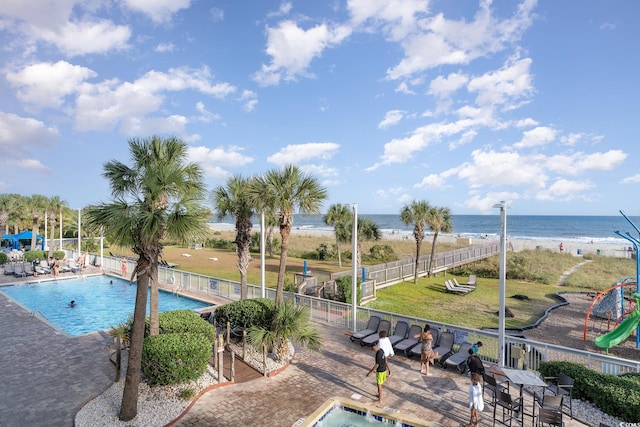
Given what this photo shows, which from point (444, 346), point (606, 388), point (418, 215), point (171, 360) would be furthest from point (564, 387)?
point (418, 215)

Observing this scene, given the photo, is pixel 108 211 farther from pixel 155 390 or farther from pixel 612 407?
pixel 612 407

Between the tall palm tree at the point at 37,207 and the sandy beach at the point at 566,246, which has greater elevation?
the tall palm tree at the point at 37,207

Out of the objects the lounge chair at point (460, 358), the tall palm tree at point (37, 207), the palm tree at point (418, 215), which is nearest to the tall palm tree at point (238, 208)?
the lounge chair at point (460, 358)

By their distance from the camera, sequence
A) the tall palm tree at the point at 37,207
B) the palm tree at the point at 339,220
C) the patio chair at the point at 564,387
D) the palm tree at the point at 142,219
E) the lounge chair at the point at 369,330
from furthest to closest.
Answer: the tall palm tree at the point at 37,207
the palm tree at the point at 339,220
the lounge chair at the point at 369,330
the patio chair at the point at 564,387
the palm tree at the point at 142,219

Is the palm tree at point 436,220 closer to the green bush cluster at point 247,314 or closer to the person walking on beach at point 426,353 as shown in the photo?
the person walking on beach at point 426,353

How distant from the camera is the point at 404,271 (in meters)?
28.3

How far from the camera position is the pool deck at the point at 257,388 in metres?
8.05

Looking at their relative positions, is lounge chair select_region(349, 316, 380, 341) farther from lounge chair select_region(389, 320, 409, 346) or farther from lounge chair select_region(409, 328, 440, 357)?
lounge chair select_region(409, 328, 440, 357)

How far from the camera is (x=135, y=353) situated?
7574mm

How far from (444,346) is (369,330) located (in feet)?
9.14

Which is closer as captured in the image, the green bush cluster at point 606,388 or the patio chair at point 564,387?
the green bush cluster at point 606,388

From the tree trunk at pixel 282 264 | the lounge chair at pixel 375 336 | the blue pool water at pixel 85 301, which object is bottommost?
the blue pool water at pixel 85 301

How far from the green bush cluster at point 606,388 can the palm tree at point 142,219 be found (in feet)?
31.2

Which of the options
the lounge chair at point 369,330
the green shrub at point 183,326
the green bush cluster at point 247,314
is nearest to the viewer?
the green shrub at point 183,326
